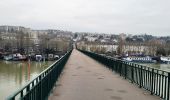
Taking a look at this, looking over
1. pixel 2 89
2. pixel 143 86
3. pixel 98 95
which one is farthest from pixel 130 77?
pixel 2 89

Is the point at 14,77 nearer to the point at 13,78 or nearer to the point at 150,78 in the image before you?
the point at 13,78

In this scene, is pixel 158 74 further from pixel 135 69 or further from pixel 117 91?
pixel 135 69

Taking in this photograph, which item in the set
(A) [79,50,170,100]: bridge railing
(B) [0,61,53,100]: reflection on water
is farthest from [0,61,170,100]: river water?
(A) [79,50,170,100]: bridge railing

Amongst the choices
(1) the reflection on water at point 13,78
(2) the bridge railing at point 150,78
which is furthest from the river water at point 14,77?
(2) the bridge railing at point 150,78

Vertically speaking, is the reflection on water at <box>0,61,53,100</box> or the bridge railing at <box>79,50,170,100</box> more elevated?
the bridge railing at <box>79,50,170,100</box>

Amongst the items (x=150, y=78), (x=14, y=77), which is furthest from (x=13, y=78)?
(x=150, y=78)

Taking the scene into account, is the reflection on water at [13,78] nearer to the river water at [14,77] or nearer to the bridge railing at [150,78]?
the river water at [14,77]

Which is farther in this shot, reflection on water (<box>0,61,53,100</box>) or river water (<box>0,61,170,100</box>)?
river water (<box>0,61,170,100</box>)

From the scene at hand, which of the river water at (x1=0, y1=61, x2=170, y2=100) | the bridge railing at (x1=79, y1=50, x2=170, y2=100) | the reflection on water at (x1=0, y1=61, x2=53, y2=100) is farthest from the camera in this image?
the river water at (x1=0, y1=61, x2=170, y2=100)

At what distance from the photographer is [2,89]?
4409 centimetres

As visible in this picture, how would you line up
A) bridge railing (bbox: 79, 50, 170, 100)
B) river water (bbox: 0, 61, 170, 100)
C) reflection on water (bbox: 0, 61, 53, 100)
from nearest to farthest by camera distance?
1. bridge railing (bbox: 79, 50, 170, 100)
2. reflection on water (bbox: 0, 61, 53, 100)
3. river water (bbox: 0, 61, 170, 100)

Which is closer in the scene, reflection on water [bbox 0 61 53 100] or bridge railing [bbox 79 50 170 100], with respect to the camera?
bridge railing [bbox 79 50 170 100]

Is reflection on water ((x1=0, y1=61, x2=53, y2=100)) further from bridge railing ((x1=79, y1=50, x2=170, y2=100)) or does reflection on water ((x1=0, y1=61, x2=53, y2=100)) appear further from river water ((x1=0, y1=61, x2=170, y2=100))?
bridge railing ((x1=79, y1=50, x2=170, y2=100))

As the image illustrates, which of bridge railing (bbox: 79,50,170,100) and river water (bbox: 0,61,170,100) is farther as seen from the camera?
river water (bbox: 0,61,170,100)
